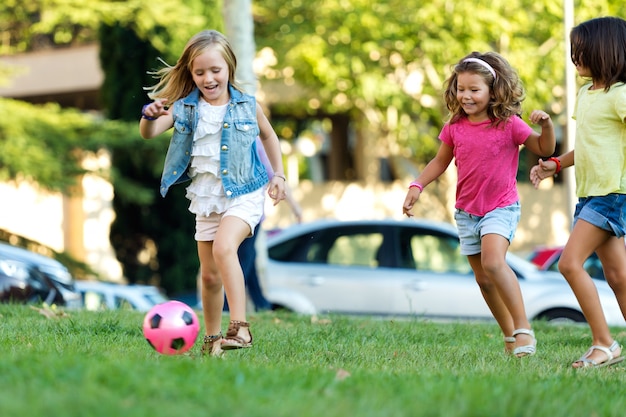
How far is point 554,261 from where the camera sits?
12055mm

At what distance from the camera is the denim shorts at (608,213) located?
18.9 ft

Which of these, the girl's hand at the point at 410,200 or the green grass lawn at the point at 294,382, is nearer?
the green grass lawn at the point at 294,382

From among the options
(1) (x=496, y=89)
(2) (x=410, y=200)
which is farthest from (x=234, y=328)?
(1) (x=496, y=89)

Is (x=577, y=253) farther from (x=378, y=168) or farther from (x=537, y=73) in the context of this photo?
(x=378, y=168)

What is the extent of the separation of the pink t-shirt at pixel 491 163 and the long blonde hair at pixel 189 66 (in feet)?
4.46

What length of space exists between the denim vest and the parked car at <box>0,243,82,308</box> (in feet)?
16.0

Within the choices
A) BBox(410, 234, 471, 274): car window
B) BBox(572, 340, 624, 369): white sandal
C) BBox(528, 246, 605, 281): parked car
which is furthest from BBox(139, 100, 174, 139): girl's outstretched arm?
BBox(410, 234, 471, 274): car window

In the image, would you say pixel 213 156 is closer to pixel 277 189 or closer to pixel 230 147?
pixel 230 147

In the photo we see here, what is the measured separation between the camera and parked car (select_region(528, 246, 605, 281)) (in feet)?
38.3

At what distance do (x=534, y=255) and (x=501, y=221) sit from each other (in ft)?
25.0

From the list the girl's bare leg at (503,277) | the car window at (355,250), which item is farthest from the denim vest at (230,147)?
the car window at (355,250)

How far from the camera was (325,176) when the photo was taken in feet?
96.0

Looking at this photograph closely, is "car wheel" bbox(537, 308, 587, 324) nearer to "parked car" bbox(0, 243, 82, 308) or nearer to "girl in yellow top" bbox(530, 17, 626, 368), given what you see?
"parked car" bbox(0, 243, 82, 308)

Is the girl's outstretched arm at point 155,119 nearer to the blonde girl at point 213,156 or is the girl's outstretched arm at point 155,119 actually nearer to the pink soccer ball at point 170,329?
the blonde girl at point 213,156
